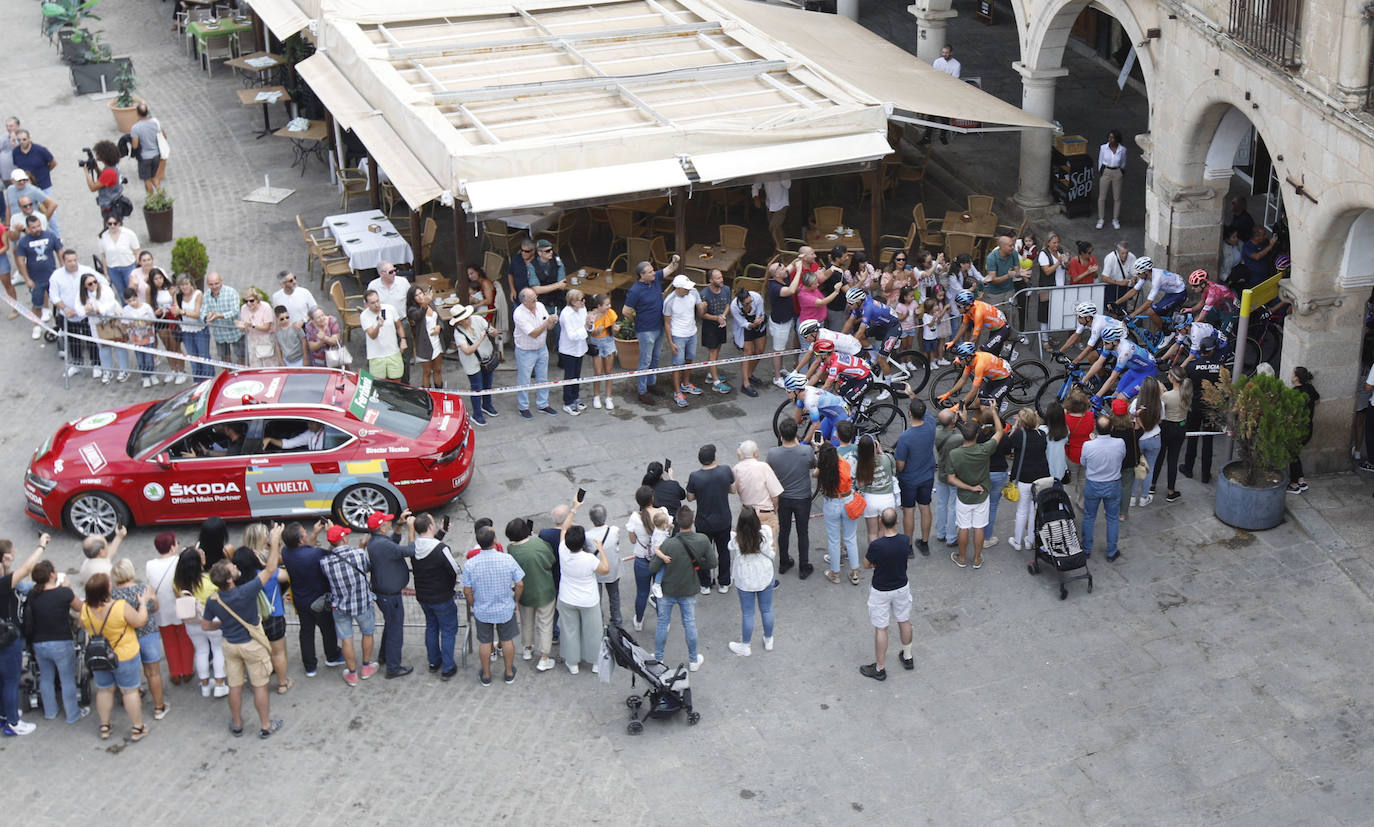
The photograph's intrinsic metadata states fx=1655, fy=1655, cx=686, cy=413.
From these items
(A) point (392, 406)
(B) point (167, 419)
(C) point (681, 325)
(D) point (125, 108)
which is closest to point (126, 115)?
(D) point (125, 108)

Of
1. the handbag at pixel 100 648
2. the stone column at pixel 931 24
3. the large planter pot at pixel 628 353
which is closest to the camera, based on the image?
the handbag at pixel 100 648

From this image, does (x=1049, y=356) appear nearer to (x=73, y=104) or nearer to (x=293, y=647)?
(x=293, y=647)

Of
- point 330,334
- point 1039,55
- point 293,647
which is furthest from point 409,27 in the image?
point 293,647

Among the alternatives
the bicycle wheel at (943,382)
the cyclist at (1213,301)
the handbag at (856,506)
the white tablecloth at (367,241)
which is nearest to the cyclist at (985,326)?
the bicycle wheel at (943,382)

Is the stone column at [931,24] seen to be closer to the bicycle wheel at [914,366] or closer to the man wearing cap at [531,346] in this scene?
the bicycle wheel at [914,366]

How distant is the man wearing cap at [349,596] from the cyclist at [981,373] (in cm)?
636

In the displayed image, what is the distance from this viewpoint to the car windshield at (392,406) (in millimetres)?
15406

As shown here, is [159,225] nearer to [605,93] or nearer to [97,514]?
[605,93]

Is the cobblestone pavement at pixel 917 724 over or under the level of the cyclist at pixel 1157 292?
under

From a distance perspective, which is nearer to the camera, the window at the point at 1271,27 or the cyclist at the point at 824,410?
the cyclist at the point at 824,410

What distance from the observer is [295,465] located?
49.5ft

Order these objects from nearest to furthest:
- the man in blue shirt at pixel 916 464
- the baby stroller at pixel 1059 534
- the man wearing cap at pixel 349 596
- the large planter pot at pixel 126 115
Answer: the man wearing cap at pixel 349 596, the baby stroller at pixel 1059 534, the man in blue shirt at pixel 916 464, the large planter pot at pixel 126 115

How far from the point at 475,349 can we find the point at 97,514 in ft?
13.7

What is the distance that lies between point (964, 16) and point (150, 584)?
23.0m
